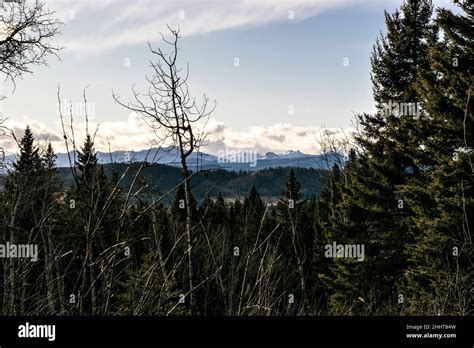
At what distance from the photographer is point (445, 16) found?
17.3 m

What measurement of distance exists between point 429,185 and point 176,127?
10.9 meters

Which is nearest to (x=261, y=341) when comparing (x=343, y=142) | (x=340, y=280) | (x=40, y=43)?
(x=40, y=43)

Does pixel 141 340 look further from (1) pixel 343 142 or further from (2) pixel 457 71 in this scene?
(1) pixel 343 142

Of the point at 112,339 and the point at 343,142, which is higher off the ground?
the point at 343,142
